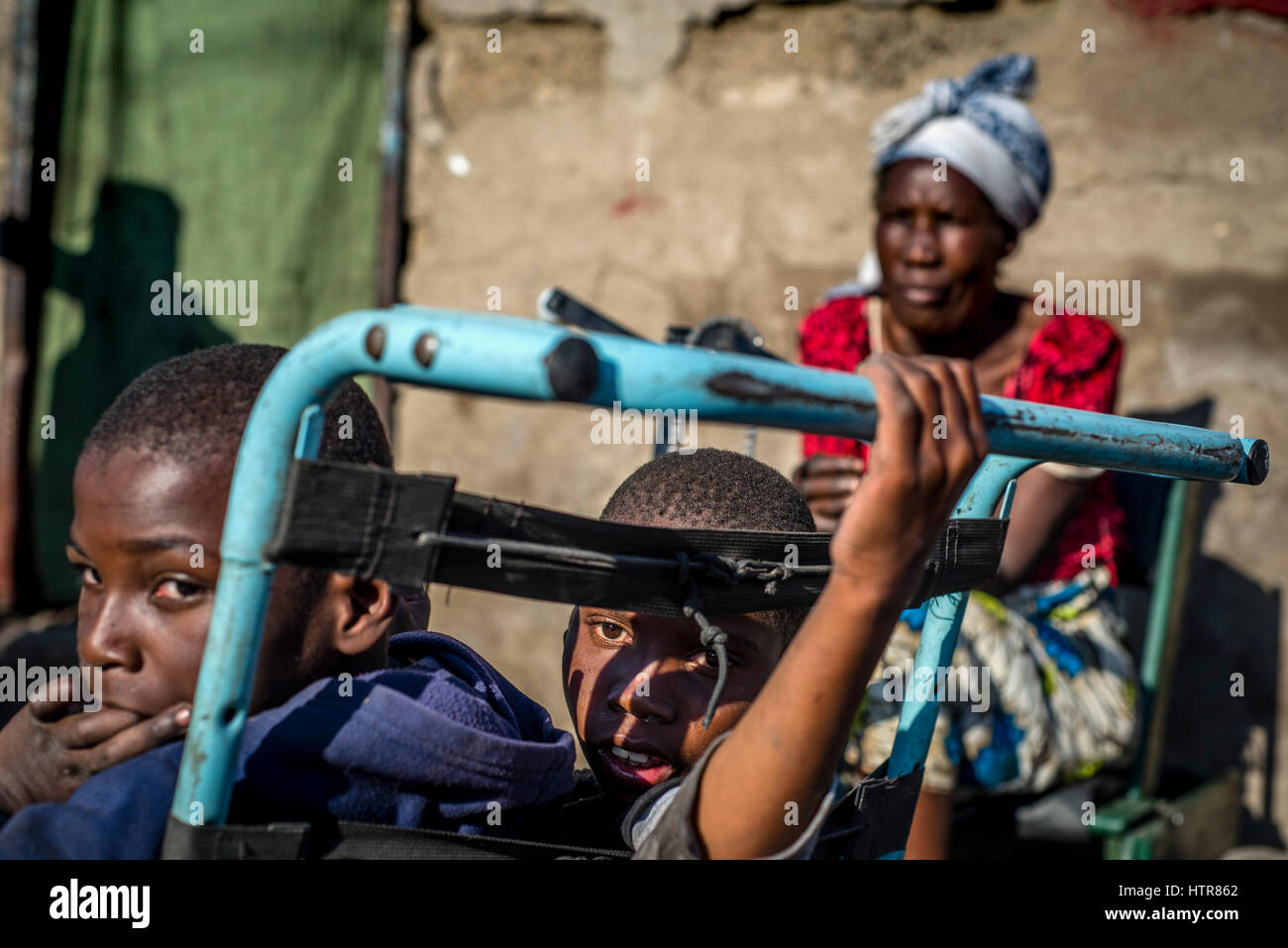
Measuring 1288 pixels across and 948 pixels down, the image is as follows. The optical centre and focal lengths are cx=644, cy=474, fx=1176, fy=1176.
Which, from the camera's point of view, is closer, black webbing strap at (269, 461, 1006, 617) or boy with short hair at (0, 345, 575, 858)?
black webbing strap at (269, 461, 1006, 617)

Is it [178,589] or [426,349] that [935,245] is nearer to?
[178,589]

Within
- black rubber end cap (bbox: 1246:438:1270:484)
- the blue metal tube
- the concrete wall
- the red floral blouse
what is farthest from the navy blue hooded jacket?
the concrete wall

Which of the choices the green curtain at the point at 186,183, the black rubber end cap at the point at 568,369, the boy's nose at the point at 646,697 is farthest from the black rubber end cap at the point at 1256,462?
the green curtain at the point at 186,183

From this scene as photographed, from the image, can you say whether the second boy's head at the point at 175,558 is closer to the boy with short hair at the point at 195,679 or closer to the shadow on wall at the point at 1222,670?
the boy with short hair at the point at 195,679

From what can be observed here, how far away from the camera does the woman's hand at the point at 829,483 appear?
2553 millimetres

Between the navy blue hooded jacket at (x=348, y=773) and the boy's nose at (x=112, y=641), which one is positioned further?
the boy's nose at (x=112, y=641)

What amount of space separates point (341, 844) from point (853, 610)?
455 mm

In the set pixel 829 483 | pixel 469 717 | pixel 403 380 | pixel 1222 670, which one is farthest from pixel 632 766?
pixel 1222 670

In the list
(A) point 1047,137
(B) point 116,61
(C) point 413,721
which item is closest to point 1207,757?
(A) point 1047,137

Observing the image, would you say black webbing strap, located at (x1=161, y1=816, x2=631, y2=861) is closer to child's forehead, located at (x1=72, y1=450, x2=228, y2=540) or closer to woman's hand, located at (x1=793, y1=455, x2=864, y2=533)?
child's forehead, located at (x1=72, y1=450, x2=228, y2=540)

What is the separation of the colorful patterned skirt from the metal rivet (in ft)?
5.47

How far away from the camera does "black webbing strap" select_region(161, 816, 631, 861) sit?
0.87 metres

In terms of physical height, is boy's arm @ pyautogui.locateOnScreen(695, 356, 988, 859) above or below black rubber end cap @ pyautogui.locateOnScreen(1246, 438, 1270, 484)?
below

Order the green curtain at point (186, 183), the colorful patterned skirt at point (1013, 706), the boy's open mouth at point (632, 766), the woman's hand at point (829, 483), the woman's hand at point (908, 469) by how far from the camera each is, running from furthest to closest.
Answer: the green curtain at point (186, 183)
the woman's hand at point (829, 483)
the colorful patterned skirt at point (1013, 706)
the boy's open mouth at point (632, 766)
the woman's hand at point (908, 469)
